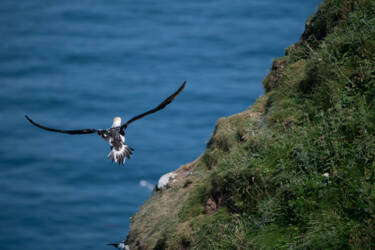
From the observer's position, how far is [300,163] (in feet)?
19.7

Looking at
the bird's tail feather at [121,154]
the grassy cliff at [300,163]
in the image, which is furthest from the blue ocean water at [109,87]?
the grassy cliff at [300,163]

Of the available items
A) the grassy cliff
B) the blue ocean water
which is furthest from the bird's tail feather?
the blue ocean water

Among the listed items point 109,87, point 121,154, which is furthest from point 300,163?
point 109,87

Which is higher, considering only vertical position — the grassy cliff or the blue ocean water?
the blue ocean water

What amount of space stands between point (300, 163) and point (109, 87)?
28.1m

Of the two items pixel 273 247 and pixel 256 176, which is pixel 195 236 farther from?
pixel 273 247

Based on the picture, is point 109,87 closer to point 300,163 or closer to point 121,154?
point 121,154

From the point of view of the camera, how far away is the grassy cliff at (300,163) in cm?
533

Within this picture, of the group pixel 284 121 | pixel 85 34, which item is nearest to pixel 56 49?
pixel 85 34

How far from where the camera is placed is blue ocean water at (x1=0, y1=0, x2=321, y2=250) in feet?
91.6

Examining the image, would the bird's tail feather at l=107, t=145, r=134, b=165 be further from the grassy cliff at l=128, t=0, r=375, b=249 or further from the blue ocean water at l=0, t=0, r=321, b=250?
the blue ocean water at l=0, t=0, r=321, b=250

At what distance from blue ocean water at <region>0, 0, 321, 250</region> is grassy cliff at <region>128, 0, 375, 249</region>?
62.0 feet

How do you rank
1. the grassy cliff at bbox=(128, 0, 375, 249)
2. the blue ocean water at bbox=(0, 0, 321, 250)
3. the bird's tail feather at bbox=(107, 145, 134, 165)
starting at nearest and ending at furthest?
the grassy cliff at bbox=(128, 0, 375, 249) → the bird's tail feather at bbox=(107, 145, 134, 165) → the blue ocean water at bbox=(0, 0, 321, 250)

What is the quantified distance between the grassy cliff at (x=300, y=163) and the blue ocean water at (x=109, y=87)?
62.0 feet
